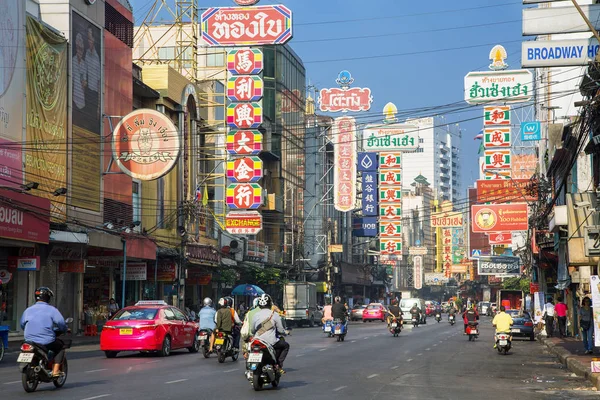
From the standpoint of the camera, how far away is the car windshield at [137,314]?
25.8 m

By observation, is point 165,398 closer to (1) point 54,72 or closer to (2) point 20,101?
(2) point 20,101

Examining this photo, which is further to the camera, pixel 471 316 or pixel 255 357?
pixel 471 316

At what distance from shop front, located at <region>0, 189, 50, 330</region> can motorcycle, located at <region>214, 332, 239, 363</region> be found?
9885 millimetres

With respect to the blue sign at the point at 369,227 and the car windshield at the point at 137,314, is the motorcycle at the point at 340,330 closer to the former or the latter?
the car windshield at the point at 137,314

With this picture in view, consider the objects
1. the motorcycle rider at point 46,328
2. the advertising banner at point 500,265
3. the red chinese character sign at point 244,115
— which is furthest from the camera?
the advertising banner at point 500,265

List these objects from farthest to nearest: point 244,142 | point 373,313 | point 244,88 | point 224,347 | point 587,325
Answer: point 373,313 → point 244,142 → point 244,88 → point 587,325 → point 224,347

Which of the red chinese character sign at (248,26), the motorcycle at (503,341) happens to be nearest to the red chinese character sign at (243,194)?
the red chinese character sign at (248,26)

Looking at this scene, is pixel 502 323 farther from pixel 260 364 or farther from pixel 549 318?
pixel 260 364

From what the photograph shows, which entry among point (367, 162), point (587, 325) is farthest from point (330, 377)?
point (367, 162)

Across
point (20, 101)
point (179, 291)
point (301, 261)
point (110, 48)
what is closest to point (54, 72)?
point (20, 101)

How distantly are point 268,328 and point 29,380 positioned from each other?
407 cm

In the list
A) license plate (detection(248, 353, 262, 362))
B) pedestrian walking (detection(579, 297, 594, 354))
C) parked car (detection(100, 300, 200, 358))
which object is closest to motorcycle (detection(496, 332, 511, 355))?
pedestrian walking (detection(579, 297, 594, 354))

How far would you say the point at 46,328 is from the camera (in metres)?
15.9

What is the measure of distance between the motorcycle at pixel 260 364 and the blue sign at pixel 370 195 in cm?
7110
